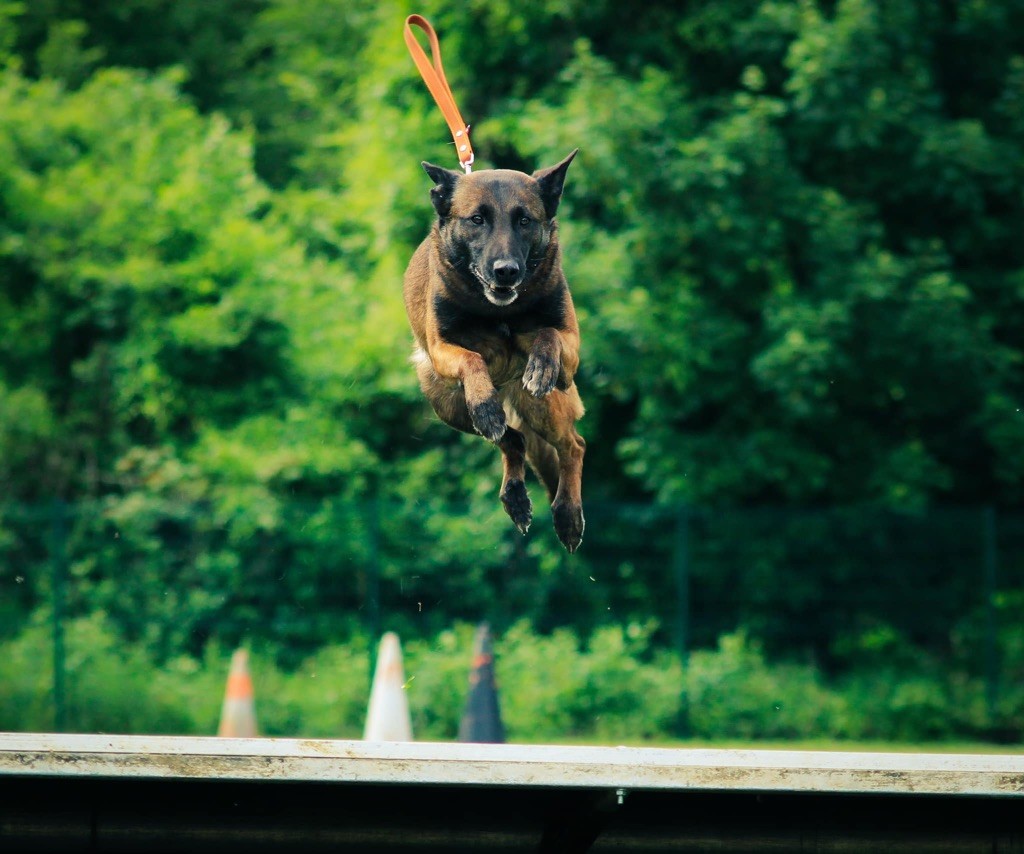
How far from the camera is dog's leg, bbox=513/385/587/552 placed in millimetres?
5344

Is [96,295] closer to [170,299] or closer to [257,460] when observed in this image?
[170,299]

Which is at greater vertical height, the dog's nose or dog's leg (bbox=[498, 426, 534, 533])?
the dog's nose

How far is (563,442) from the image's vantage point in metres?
5.48

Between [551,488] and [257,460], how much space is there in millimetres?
9213

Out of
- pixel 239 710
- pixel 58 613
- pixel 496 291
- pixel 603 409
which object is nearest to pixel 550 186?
pixel 496 291

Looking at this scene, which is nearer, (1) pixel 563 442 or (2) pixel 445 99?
(2) pixel 445 99

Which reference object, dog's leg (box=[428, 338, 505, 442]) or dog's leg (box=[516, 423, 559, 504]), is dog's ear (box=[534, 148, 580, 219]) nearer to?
dog's leg (box=[428, 338, 505, 442])

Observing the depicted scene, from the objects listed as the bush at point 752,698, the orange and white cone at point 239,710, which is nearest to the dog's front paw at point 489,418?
the orange and white cone at point 239,710

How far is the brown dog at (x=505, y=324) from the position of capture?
15.2 feet

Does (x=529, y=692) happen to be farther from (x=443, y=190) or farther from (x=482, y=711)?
(x=443, y=190)

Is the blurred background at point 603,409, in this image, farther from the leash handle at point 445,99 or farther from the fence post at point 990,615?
the leash handle at point 445,99

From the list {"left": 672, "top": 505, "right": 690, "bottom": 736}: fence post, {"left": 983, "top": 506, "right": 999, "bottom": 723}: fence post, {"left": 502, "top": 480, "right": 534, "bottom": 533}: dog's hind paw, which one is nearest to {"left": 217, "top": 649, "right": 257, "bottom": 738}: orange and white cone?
{"left": 672, "top": 505, "right": 690, "bottom": 736}: fence post

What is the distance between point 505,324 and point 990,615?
10.1 metres

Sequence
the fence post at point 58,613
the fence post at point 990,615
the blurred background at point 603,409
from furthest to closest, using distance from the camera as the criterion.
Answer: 1. the fence post at point 990,615
2. the blurred background at point 603,409
3. the fence post at point 58,613
